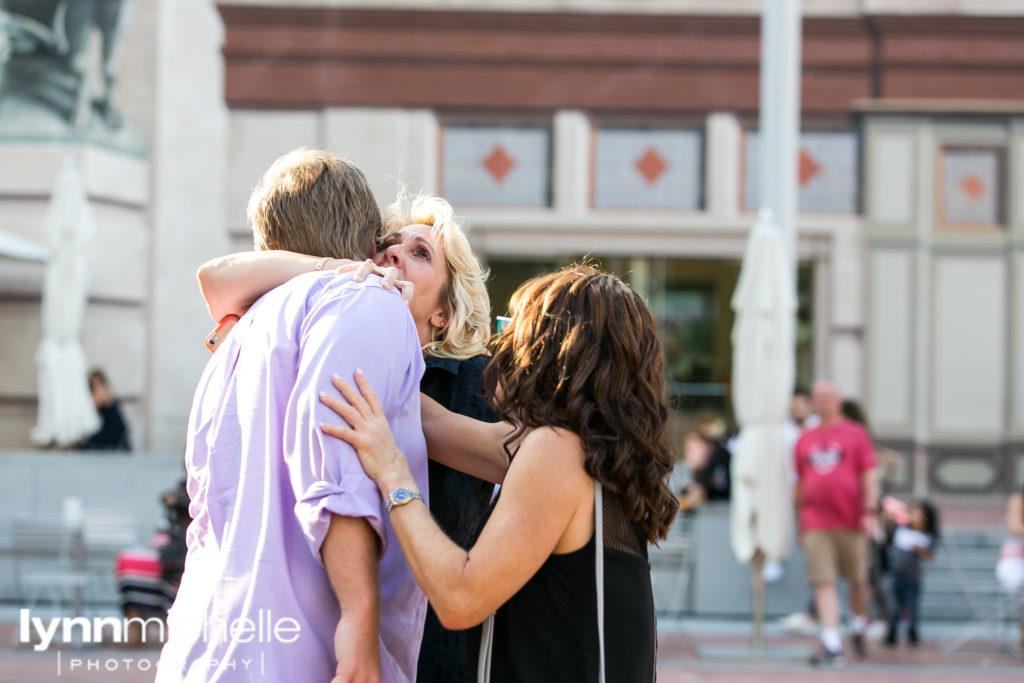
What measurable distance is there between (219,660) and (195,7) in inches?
487

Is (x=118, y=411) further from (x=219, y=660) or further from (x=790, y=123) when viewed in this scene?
(x=219, y=660)

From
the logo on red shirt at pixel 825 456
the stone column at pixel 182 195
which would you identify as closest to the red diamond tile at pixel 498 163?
the stone column at pixel 182 195

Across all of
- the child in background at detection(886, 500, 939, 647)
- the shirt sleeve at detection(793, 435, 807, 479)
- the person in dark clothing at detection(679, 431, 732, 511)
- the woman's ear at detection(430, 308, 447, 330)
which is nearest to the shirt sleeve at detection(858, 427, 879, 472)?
the shirt sleeve at detection(793, 435, 807, 479)

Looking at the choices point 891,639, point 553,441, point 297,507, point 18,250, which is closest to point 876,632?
point 891,639

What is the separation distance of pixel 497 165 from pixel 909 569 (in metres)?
6.85

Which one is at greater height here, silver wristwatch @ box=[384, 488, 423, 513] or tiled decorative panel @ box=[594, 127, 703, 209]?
tiled decorative panel @ box=[594, 127, 703, 209]

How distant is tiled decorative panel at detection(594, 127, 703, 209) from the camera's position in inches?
519

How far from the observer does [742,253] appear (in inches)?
520

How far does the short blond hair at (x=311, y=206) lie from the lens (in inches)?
82.2

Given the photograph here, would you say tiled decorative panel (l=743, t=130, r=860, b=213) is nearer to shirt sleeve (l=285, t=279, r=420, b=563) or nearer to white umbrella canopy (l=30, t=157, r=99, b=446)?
white umbrella canopy (l=30, t=157, r=99, b=446)

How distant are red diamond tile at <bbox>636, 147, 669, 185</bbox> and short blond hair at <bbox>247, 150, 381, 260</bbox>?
446 inches

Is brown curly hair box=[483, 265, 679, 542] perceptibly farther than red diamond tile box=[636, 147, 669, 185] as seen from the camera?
No

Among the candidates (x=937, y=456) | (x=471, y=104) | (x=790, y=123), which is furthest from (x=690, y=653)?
(x=471, y=104)

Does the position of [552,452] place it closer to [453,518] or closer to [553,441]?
[553,441]
